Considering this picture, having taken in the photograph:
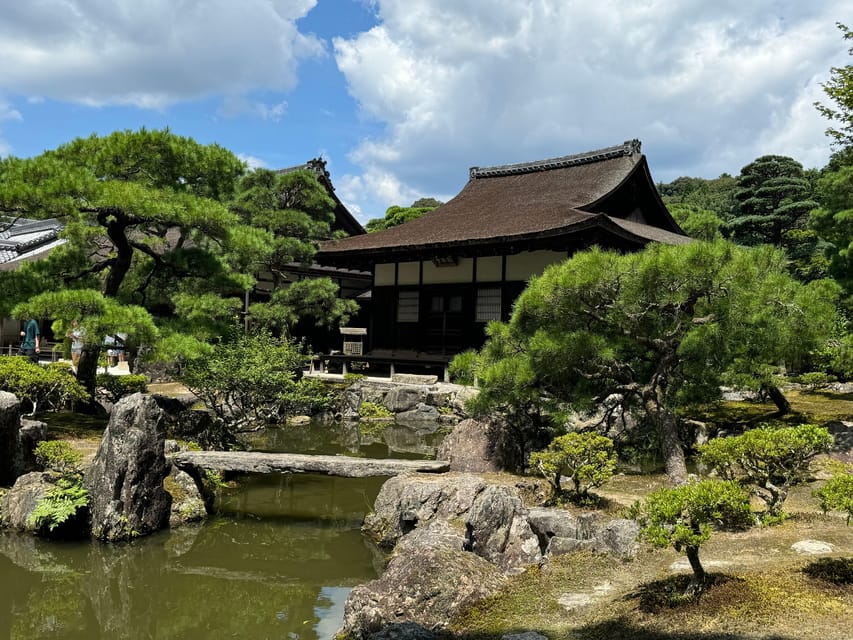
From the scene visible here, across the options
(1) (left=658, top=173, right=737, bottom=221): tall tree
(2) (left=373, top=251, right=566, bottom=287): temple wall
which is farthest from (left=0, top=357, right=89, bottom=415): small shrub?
(1) (left=658, top=173, right=737, bottom=221): tall tree

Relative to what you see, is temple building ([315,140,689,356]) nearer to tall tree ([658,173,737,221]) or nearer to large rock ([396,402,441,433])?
large rock ([396,402,441,433])

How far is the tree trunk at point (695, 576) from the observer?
14.3 ft

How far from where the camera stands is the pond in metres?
5.82

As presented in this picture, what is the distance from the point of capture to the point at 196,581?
22.1ft

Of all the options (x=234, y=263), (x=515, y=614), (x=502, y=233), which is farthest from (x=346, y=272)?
(x=515, y=614)

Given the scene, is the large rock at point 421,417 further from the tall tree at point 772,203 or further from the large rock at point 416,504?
the tall tree at point 772,203

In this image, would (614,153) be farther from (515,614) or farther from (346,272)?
(515,614)

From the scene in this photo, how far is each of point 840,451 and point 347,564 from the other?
7.40 m

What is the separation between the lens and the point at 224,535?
8.21 m

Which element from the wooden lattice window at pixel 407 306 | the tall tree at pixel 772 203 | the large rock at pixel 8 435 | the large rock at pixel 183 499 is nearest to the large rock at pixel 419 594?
the large rock at pixel 183 499

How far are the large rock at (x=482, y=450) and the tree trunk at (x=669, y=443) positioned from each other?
2.23 m

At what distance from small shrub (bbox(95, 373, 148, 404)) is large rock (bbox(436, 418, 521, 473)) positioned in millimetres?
7690

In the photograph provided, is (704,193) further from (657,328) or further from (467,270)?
(657,328)

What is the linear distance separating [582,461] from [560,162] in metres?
18.8
